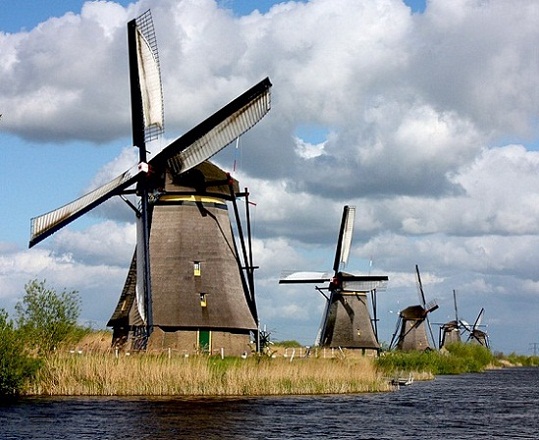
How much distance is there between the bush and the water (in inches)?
34.8

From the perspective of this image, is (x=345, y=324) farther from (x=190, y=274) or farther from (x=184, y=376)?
(x=184, y=376)

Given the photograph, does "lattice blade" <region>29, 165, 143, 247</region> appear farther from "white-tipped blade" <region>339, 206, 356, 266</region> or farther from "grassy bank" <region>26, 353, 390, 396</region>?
"white-tipped blade" <region>339, 206, 356, 266</region>

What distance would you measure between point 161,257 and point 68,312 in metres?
4.25

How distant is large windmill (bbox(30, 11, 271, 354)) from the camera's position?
100 feet

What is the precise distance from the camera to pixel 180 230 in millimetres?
32500

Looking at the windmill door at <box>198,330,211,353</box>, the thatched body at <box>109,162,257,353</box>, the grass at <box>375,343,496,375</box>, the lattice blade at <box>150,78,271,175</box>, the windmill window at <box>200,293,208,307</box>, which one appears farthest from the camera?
the grass at <box>375,343,496,375</box>

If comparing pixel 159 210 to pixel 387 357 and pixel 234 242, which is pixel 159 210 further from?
pixel 387 357

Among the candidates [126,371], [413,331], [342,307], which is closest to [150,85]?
[126,371]

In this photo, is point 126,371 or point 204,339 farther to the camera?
point 204,339

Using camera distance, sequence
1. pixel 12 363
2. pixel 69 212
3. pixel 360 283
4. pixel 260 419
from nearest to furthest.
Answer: pixel 260 419 < pixel 12 363 < pixel 69 212 < pixel 360 283

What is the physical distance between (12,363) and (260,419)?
6757 mm

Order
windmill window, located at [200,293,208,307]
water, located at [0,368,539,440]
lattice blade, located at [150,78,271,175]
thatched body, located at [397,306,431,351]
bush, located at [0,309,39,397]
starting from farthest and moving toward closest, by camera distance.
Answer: thatched body, located at [397,306,431,351]
windmill window, located at [200,293,208,307]
lattice blade, located at [150,78,271,175]
bush, located at [0,309,39,397]
water, located at [0,368,539,440]

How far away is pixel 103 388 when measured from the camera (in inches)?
1025

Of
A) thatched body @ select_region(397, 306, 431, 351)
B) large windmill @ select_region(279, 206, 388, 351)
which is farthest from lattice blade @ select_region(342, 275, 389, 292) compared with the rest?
thatched body @ select_region(397, 306, 431, 351)
